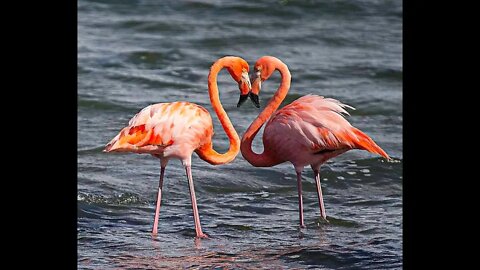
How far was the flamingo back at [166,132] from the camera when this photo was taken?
4770 millimetres

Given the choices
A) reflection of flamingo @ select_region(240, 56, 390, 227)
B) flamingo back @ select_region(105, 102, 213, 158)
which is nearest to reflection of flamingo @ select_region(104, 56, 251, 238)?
flamingo back @ select_region(105, 102, 213, 158)

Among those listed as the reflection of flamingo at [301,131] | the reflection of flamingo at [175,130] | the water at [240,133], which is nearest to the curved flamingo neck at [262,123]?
the reflection of flamingo at [301,131]

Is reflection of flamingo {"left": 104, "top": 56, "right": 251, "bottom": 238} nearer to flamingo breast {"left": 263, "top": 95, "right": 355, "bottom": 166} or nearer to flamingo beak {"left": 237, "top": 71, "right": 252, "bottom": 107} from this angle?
flamingo beak {"left": 237, "top": 71, "right": 252, "bottom": 107}

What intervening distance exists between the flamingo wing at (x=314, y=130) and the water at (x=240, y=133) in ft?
1.64

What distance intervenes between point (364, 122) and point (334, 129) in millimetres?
3822

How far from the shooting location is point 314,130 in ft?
16.3

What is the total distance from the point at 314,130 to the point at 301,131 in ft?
0.24

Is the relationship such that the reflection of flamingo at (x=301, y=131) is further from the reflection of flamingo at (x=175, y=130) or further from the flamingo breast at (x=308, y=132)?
the reflection of flamingo at (x=175, y=130)

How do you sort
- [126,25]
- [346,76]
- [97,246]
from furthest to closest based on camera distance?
[126,25], [346,76], [97,246]

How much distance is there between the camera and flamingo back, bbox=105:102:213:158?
477 cm
